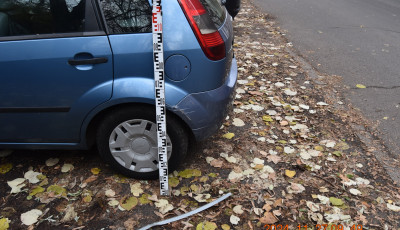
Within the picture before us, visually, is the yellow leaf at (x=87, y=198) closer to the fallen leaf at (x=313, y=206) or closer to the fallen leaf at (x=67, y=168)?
the fallen leaf at (x=67, y=168)

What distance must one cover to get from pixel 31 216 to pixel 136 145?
0.96 metres

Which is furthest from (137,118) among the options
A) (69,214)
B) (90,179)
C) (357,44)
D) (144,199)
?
(357,44)

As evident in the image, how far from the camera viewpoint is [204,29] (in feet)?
8.50

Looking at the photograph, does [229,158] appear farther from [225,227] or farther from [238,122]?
[225,227]

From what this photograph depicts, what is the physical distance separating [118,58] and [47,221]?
4.44 ft

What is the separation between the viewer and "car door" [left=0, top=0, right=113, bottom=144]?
2.56 meters

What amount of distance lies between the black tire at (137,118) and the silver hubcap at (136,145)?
0.09 feet

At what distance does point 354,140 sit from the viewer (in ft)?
12.2

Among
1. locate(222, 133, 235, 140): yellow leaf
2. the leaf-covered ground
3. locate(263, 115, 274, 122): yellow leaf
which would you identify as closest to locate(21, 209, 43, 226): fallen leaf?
the leaf-covered ground

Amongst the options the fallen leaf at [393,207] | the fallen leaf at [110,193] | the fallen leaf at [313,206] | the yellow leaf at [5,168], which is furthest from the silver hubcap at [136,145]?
the fallen leaf at [393,207]

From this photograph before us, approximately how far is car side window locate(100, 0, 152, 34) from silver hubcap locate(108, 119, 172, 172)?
719 mm

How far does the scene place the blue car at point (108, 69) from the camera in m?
2.54

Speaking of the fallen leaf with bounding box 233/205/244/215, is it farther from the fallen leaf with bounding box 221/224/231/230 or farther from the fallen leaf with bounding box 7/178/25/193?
the fallen leaf with bounding box 7/178/25/193

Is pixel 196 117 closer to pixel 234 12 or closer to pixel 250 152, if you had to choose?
pixel 250 152
